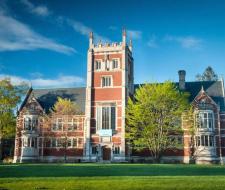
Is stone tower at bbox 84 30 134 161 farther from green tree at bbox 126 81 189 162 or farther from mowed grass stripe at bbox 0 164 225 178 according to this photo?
mowed grass stripe at bbox 0 164 225 178

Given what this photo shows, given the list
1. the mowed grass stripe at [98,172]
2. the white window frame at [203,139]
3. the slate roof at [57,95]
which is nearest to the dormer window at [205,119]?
the white window frame at [203,139]

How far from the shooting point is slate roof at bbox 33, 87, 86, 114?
5706 cm

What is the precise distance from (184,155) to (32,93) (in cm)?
2683

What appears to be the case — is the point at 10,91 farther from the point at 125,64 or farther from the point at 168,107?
the point at 168,107

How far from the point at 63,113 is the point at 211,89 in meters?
22.3

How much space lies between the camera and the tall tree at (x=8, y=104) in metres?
51.2

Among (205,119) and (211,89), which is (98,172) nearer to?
(205,119)

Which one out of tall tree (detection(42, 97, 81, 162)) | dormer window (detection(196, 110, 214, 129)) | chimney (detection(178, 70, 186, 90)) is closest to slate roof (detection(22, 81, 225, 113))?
chimney (detection(178, 70, 186, 90))

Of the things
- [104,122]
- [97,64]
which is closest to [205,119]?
[104,122]

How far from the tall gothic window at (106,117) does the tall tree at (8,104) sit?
474 inches

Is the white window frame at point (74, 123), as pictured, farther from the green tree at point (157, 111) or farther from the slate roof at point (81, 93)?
the green tree at point (157, 111)

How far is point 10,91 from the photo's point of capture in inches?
2062

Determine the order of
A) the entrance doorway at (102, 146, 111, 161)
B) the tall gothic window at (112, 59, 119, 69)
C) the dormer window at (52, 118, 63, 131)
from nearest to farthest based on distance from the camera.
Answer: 1. the entrance doorway at (102, 146, 111, 161)
2. the tall gothic window at (112, 59, 119, 69)
3. the dormer window at (52, 118, 63, 131)

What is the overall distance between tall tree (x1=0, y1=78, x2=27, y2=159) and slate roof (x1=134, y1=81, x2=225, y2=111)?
2505 centimetres
